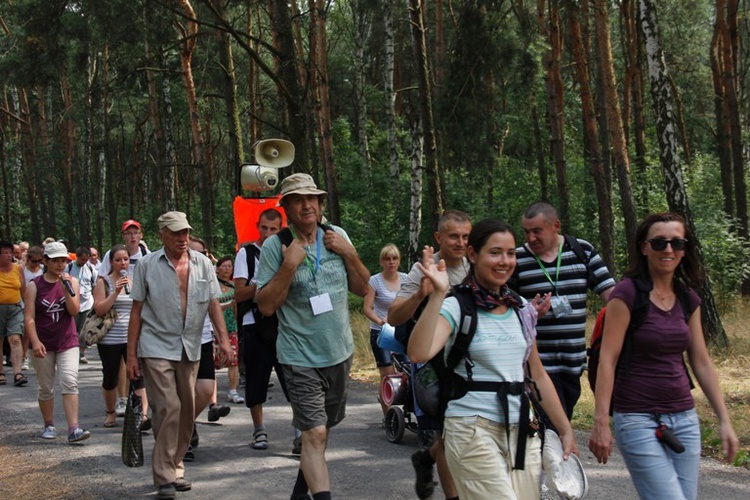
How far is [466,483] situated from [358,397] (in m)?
6.99

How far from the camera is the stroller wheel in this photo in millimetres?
7875

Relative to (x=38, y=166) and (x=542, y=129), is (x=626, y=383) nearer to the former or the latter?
(x=542, y=129)

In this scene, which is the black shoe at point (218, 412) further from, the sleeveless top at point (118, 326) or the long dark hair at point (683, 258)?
the long dark hair at point (683, 258)

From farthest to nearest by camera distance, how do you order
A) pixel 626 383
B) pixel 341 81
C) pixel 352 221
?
1. pixel 341 81
2. pixel 352 221
3. pixel 626 383

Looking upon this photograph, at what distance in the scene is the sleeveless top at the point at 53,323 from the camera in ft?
28.1

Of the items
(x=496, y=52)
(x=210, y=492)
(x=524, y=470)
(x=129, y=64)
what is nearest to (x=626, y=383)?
(x=524, y=470)

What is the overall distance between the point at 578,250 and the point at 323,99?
22586mm

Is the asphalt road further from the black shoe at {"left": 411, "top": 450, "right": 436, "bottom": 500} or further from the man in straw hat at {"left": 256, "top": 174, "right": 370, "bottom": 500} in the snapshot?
the man in straw hat at {"left": 256, "top": 174, "right": 370, "bottom": 500}

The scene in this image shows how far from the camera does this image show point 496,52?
18578mm

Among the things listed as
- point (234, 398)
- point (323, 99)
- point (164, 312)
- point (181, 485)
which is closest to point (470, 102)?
point (323, 99)

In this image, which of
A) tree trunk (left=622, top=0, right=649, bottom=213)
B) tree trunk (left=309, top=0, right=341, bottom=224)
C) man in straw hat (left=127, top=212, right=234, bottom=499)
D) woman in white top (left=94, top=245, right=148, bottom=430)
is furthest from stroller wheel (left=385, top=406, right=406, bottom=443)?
tree trunk (left=622, top=0, right=649, bottom=213)

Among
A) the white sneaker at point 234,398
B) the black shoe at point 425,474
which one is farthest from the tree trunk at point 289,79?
the black shoe at point 425,474

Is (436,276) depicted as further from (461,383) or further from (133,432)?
(133,432)

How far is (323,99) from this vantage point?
90.6 feet
